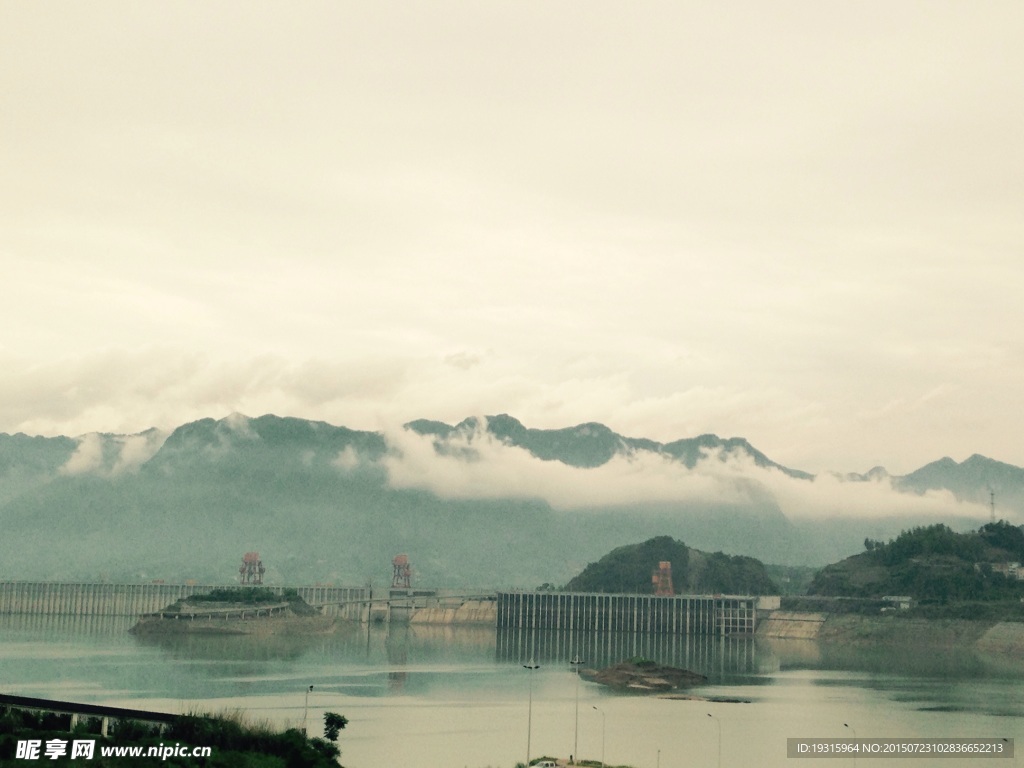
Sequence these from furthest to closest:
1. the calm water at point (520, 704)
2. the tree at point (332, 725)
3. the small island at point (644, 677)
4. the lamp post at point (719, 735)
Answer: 1. the small island at point (644, 677)
2. the calm water at point (520, 704)
3. the lamp post at point (719, 735)
4. the tree at point (332, 725)

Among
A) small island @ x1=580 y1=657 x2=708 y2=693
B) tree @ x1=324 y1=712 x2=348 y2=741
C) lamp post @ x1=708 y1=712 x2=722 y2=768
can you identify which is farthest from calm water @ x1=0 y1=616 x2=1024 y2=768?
small island @ x1=580 y1=657 x2=708 y2=693

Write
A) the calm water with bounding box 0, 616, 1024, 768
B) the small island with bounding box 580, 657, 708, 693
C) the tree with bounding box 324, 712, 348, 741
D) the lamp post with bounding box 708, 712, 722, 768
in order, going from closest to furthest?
the tree with bounding box 324, 712, 348, 741, the lamp post with bounding box 708, 712, 722, 768, the calm water with bounding box 0, 616, 1024, 768, the small island with bounding box 580, 657, 708, 693

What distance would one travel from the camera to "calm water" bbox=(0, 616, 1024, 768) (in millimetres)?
104938

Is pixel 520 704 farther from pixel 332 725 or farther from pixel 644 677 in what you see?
pixel 332 725

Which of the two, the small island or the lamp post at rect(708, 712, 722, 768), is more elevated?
the small island

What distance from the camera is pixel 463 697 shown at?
14088 centimetres

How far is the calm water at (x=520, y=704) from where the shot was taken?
344 feet

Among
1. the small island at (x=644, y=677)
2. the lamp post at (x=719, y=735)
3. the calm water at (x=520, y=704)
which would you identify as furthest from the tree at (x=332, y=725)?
the small island at (x=644, y=677)

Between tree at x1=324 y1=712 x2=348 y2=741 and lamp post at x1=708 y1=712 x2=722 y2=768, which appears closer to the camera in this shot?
tree at x1=324 y1=712 x2=348 y2=741

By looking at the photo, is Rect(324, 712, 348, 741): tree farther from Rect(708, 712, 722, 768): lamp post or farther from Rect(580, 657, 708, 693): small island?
Rect(580, 657, 708, 693): small island

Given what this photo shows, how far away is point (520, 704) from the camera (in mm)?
134750

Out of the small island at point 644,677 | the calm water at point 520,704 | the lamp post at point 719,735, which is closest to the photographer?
the lamp post at point 719,735

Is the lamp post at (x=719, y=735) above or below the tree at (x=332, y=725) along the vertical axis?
below

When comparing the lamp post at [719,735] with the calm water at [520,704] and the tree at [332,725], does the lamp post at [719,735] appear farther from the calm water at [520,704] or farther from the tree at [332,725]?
the tree at [332,725]
